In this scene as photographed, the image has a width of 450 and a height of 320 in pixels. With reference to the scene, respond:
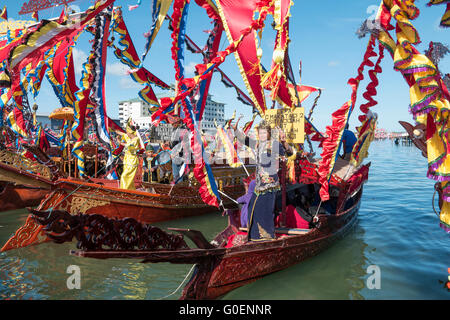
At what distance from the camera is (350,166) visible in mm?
6055

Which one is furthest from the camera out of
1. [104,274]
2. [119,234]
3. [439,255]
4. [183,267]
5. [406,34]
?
[439,255]

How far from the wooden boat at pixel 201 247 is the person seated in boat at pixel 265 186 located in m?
0.32

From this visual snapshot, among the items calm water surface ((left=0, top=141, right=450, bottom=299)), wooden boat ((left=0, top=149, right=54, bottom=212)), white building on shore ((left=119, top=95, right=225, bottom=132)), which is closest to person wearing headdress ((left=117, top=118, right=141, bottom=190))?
wooden boat ((left=0, top=149, right=54, bottom=212))

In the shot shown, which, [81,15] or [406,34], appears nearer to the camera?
[406,34]

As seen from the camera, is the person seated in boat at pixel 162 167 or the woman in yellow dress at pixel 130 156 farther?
the person seated in boat at pixel 162 167

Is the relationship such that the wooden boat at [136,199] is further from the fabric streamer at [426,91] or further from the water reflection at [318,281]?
the fabric streamer at [426,91]

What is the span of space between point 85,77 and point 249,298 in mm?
5959

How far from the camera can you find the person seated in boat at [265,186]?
14.0ft

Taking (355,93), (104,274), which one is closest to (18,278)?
(104,274)

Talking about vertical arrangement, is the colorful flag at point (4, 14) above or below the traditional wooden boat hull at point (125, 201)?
above

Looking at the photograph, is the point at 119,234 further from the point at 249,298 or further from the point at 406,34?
the point at 406,34

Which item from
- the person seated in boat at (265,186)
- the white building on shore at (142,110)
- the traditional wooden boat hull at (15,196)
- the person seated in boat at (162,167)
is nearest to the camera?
the person seated in boat at (265,186)

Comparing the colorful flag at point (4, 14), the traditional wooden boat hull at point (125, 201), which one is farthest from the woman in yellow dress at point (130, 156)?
the colorful flag at point (4, 14)

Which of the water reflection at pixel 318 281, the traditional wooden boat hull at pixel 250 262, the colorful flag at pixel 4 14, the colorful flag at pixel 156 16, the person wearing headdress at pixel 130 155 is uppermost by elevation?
the colorful flag at pixel 4 14
